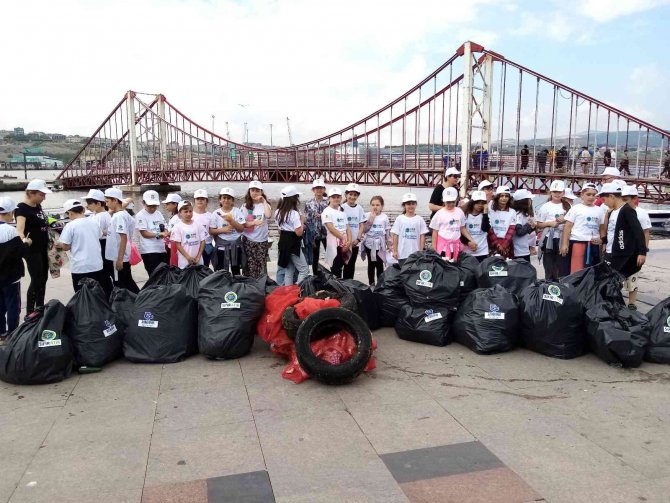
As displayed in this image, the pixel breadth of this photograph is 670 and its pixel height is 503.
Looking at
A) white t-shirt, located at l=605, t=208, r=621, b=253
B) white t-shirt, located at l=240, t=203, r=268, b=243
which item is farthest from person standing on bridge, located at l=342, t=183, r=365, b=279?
white t-shirt, located at l=605, t=208, r=621, b=253

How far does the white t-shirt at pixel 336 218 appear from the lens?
5.64 m

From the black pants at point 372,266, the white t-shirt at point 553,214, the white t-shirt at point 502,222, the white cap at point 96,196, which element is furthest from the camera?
the black pants at point 372,266

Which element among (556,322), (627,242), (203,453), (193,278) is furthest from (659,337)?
(193,278)

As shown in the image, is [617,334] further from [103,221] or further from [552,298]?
[103,221]

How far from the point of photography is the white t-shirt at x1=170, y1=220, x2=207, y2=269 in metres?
5.21

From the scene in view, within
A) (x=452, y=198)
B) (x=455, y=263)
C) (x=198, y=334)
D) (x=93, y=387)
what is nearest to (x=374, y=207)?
(x=452, y=198)

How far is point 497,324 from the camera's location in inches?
163

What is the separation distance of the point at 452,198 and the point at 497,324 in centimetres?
161

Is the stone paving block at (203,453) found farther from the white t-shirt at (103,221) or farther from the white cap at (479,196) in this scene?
the white cap at (479,196)

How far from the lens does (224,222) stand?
5.61 m

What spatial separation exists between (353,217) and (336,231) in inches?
15.3

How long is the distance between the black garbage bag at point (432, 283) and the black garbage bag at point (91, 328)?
2310 millimetres

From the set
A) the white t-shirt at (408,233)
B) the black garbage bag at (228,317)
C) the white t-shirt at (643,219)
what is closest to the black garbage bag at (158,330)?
the black garbage bag at (228,317)

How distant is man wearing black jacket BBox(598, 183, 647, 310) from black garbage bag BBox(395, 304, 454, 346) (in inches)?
65.3
